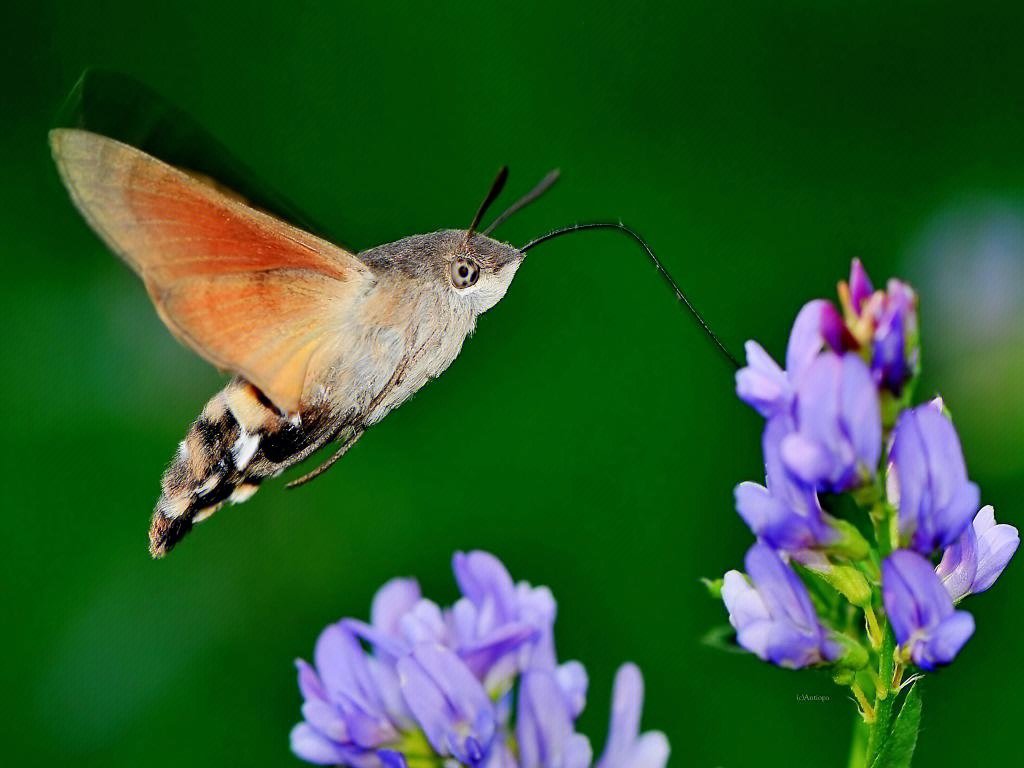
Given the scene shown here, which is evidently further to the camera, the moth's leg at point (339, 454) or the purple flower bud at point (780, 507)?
the moth's leg at point (339, 454)

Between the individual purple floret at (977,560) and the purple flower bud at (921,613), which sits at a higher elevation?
the purple flower bud at (921,613)

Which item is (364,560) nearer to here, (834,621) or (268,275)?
(268,275)

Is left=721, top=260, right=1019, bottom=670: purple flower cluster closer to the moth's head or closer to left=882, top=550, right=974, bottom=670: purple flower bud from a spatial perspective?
left=882, top=550, right=974, bottom=670: purple flower bud

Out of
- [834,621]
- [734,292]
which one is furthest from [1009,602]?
[834,621]

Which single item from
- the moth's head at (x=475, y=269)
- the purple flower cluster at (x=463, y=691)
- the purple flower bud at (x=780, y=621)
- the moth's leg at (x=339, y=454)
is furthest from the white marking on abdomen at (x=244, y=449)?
the purple flower bud at (x=780, y=621)

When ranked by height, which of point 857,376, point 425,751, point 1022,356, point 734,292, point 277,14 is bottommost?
point 1022,356

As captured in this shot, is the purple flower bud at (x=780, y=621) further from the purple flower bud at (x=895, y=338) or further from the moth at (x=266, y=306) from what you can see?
the moth at (x=266, y=306)

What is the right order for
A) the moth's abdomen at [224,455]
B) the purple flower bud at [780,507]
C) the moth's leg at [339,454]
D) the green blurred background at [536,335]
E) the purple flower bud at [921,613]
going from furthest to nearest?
1. the green blurred background at [536,335]
2. the moth's leg at [339,454]
3. the moth's abdomen at [224,455]
4. the purple flower bud at [780,507]
5. the purple flower bud at [921,613]
